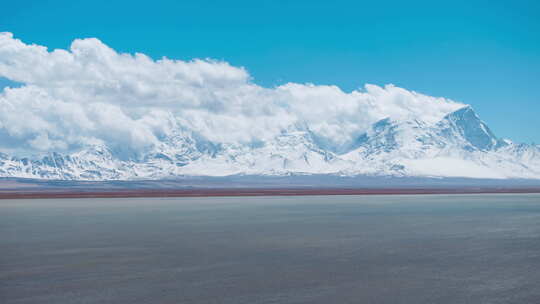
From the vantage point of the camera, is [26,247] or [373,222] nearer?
[26,247]

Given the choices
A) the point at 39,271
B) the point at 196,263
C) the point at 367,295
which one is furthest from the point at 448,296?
the point at 39,271

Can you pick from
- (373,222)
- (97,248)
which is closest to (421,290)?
(97,248)

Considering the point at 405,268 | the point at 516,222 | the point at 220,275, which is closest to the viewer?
the point at 220,275

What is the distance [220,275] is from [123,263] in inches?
287

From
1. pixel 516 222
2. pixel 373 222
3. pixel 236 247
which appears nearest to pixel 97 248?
pixel 236 247

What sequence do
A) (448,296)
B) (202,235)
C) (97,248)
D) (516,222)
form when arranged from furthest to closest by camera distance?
(516,222) < (202,235) < (97,248) < (448,296)

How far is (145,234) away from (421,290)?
30243 mm

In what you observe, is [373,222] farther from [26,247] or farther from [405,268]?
[26,247]

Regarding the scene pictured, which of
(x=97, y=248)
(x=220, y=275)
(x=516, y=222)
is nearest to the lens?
(x=220, y=275)

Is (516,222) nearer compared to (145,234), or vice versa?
(145,234)

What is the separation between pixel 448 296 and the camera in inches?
1065

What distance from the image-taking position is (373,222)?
66062 millimetres

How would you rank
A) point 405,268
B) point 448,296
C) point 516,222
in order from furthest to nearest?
point 516,222, point 405,268, point 448,296

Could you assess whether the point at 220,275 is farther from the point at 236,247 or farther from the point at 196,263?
the point at 236,247
